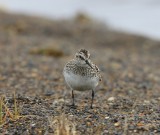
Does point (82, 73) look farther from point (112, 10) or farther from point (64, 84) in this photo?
point (112, 10)

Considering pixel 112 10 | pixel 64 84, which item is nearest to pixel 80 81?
pixel 64 84

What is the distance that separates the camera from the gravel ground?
23.6 ft

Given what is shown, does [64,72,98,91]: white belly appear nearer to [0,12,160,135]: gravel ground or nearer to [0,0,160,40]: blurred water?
[0,12,160,135]: gravel ground

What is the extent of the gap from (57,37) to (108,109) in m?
10.7

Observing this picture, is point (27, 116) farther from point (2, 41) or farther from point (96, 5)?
point (96, 5)

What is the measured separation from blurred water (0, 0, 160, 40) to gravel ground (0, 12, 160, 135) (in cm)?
109

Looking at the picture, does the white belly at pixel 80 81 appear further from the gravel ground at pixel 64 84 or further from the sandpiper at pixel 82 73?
the gravel ground at pixel 64 84

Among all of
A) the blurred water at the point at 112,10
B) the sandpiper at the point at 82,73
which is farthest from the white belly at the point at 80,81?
the blurred water at the point at 112,10

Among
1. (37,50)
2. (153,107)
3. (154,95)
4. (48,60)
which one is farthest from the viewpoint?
(37,50)

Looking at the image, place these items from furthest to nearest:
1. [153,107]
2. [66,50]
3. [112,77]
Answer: [66,50], [112,77], [153,107]

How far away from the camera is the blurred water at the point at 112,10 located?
21781 millimetres

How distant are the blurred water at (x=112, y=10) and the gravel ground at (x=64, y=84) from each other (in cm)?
109

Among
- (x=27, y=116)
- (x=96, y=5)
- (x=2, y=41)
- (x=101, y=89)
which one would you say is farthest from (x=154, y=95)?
(x=96, y=5)

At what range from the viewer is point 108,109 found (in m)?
8.52
